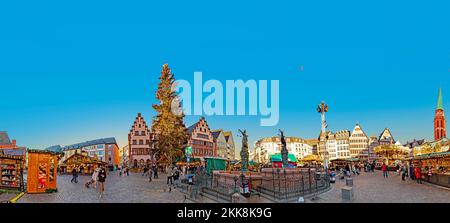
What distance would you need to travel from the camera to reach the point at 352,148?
107312mm

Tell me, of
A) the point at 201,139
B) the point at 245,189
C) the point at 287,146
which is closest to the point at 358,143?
the point at 287,146

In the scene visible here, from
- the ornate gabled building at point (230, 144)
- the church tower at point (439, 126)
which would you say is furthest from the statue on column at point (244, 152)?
the ornate gabled building at point (230, 144)

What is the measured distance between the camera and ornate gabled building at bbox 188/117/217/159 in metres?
75.3

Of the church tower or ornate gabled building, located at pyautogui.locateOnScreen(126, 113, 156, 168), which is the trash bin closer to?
ornate gabled building, located at pyautogui.locateOnScreen(126, 113, 156, 168)

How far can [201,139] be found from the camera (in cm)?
7800

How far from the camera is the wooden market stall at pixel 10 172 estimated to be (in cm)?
2039

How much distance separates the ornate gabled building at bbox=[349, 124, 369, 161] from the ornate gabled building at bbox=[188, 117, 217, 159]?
51624 millimetres

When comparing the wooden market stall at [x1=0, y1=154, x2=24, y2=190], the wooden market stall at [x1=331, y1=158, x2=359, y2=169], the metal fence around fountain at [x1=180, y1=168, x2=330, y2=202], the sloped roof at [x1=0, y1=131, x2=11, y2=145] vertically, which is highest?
the sloped roof at [x1=0, y1=131, x2=11, y2=145]

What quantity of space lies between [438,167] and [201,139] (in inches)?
2186

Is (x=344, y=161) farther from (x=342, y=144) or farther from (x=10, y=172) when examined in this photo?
(x=342, y=144)

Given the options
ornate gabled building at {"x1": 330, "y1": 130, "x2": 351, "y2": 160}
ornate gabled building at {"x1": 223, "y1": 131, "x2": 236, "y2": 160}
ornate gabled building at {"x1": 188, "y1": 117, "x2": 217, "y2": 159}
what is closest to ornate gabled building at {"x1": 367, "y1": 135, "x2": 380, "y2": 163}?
ornate gabled building at {"x1": 330, "y1": 130, "x2": 351, "y2": 160}

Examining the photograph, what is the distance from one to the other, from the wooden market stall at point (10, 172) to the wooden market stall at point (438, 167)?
28838 mm
